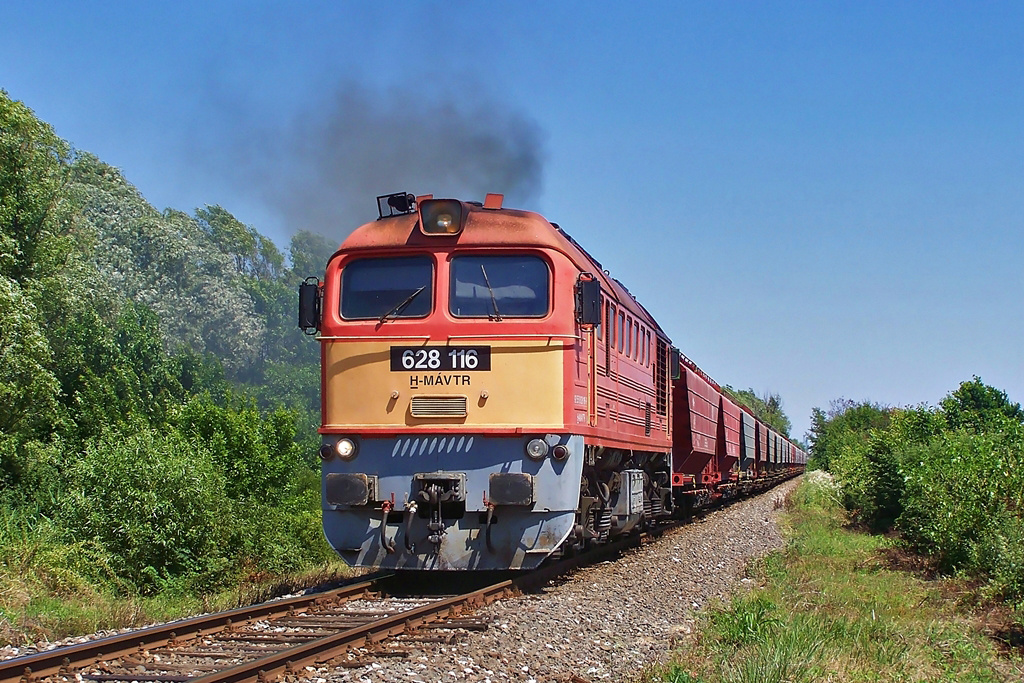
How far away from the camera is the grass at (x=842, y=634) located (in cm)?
726

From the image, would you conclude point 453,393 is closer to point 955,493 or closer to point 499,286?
point 499,286

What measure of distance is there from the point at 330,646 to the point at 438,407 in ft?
11.9

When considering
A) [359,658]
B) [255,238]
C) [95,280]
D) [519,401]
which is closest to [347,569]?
[519,401]

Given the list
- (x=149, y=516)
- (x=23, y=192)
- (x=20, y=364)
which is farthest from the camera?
(x=23, y=192)

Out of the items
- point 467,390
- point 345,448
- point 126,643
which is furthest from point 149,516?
point 126,643

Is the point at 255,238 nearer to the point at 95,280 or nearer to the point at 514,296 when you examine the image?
the point at 95,280

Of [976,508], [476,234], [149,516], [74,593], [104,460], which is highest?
[476,234]

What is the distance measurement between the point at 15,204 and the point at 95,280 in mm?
9273

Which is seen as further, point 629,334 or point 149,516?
point 629,334

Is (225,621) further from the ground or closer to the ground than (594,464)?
closer to the ground

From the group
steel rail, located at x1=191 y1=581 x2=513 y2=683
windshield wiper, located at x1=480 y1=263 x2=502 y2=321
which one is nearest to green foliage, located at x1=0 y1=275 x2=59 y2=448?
windshield wiper, located at x1=480 y1=263 x2=502 y2=321

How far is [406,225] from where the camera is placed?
11.1 m

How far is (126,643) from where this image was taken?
714cm

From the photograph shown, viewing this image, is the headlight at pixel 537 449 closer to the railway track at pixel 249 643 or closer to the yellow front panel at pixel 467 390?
the yellow front panel at pixel 467 390
